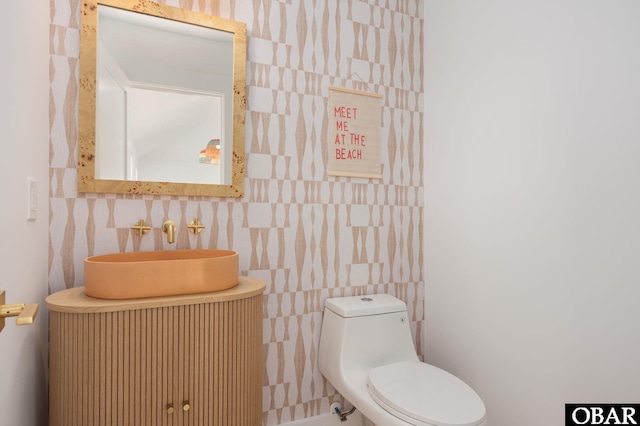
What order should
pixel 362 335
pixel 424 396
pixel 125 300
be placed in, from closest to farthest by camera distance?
1. pixel 125 300
2. pixel 424 396
3. pixel 362 335

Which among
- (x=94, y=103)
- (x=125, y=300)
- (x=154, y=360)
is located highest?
(x=94, y=103)

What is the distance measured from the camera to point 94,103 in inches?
54.9

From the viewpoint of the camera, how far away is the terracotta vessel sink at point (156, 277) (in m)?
1.17

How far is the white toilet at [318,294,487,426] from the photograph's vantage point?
1251 millimetres

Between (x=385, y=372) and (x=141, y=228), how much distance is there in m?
1.17

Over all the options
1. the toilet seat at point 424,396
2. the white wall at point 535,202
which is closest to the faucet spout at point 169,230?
the toilet seat at point 424,396

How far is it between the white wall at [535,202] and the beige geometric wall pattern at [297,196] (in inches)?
7.7

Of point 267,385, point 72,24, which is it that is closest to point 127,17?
point 72,24

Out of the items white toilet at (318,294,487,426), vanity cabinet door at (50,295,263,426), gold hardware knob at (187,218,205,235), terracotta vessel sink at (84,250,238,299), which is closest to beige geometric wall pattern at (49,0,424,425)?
gold hardware knob at (187,218,205,235)

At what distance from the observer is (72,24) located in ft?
4.55

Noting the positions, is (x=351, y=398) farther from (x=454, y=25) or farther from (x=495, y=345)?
(x=454, y=25)

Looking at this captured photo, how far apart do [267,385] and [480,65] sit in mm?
1848

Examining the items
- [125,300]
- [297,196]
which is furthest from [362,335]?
[125,300]

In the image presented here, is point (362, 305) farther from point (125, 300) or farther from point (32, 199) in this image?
point (32, 199)
